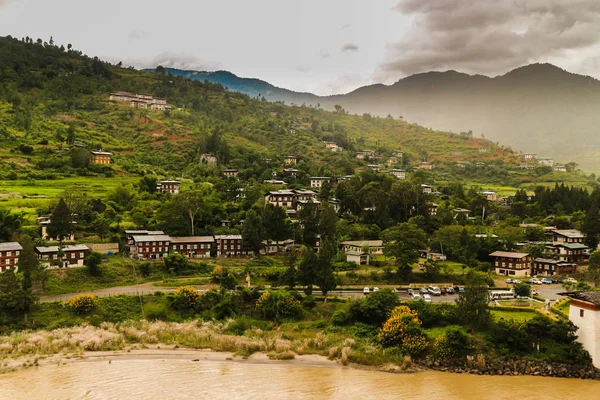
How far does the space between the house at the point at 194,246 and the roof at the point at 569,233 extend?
32.5 metres

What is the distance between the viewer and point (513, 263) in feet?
129

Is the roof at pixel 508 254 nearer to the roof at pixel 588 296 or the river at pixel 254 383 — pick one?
the roof at pixel 588 296

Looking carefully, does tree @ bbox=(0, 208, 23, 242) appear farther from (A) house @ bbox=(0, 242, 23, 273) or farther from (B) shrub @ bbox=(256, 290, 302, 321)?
(B) shrub @ bbox=(256, 290, 302, 321)

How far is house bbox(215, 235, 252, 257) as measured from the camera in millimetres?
40406

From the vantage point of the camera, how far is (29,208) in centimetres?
4134

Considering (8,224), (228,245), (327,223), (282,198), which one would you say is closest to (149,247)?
(228,245)

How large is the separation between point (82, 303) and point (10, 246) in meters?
7.84

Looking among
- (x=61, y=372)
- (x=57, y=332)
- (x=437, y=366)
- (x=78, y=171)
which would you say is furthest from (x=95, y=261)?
(x=78, y=171)

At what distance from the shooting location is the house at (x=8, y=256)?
31.2 meters

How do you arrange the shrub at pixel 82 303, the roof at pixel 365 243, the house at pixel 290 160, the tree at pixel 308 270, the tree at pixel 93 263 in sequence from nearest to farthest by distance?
the shrub at pixel 82 303
the tree at pixel 308 270
the tree at pixel 93 263
the roof at pixel 365 243
the house at pixel 290 160

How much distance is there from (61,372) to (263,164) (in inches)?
1939

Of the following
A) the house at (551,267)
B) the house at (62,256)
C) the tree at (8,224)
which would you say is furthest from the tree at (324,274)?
the tree at (8,224)

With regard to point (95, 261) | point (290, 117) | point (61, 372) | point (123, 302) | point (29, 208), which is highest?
point (290, 117)

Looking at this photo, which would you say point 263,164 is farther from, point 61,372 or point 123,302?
point 61,372
